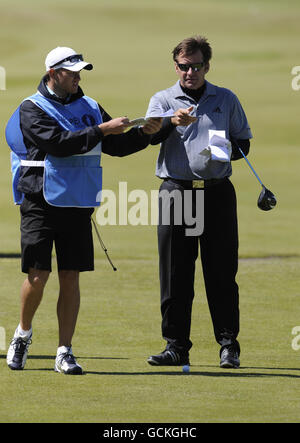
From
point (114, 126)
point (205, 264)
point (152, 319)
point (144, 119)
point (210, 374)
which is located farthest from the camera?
point (152, 319)

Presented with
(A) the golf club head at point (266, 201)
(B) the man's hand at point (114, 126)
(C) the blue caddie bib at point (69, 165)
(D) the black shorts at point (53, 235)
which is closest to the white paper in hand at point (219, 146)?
(A) the golf club head at point (266, 201)

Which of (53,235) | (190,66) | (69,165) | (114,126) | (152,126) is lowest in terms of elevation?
(53,235)

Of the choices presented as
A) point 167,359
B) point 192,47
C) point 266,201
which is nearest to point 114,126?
point 192,47

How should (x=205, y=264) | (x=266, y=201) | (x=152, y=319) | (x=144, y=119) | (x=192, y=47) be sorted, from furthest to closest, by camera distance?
1. (x=152, y=319)
2. (x=205, y=264)
3. (x=266, y=201)
4. (x=192, y=47)
5. (x=144, y=119)

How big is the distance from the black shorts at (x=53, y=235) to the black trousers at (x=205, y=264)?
0.62 m

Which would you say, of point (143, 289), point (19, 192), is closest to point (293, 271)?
point (143, 289)

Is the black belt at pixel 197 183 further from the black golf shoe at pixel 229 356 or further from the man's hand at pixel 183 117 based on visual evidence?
the black golf shoe at pixel 229 356

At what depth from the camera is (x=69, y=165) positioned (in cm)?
742

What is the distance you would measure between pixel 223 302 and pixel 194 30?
5421cm

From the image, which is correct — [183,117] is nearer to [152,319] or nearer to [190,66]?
[190,66]

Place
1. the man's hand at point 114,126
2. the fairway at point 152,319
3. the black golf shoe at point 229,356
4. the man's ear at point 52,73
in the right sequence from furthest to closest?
the black golf shoe at point 229,356
the man's ear at point 52,73
the man's hand at point 114,126
the fairway at point 152,319

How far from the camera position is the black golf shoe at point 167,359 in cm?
782

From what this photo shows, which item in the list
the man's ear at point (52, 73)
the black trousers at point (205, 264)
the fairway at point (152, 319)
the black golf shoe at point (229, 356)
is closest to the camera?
the fairway at point (152, 319)

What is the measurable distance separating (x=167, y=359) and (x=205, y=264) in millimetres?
660
